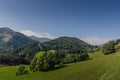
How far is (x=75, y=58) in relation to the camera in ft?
560

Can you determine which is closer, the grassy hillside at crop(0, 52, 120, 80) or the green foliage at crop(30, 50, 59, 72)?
the grassy hillside at crop(0, 52, 120, 80)

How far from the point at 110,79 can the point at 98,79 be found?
4.80 m

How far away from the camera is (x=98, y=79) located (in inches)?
2114

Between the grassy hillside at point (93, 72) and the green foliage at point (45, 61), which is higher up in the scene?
the green foliage at point (45, 61)

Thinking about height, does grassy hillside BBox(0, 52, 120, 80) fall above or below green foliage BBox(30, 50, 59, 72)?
below

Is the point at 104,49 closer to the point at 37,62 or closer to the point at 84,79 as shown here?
the point at 37,62

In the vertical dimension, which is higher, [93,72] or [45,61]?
[45,61]

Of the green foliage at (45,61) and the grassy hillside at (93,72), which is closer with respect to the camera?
the grassy hillside at (93,72)

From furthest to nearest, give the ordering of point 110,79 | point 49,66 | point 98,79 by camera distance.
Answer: point 49,66, point 98,79, point 110,79

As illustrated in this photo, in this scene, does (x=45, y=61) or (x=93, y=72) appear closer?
(x=93, y=72)

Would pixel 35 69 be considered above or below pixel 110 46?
below

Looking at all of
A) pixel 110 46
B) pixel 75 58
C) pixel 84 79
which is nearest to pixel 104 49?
pixel 110 46

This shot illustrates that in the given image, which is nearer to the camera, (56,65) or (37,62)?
(37,62)

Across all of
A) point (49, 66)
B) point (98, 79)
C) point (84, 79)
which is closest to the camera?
point (98, 79)
